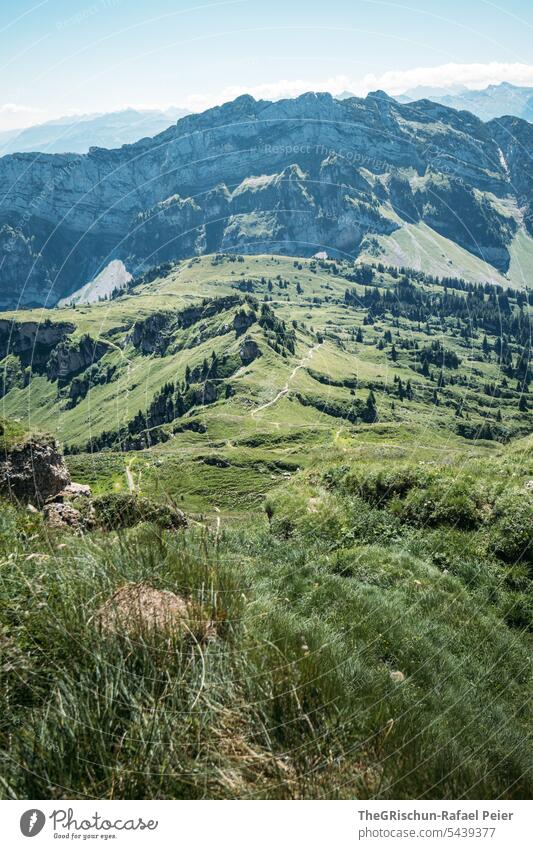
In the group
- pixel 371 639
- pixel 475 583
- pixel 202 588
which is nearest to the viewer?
pixel 202 588

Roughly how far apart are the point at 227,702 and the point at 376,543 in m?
10.8

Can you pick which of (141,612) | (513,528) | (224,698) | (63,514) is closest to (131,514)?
(63,514)

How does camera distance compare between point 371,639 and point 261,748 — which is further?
point 371,639

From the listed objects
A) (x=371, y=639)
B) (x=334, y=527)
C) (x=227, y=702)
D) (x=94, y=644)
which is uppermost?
(x=94, y=644)

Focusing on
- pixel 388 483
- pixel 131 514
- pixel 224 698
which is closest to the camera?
pixel 224 698

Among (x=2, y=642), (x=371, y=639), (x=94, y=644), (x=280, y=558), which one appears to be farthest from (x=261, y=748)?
(x=280, y=558)

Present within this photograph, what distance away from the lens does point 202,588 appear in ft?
18.9

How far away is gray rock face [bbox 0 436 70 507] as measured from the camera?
60.9 feet

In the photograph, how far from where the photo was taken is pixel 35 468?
1973cm

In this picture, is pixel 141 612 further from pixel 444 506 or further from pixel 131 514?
pixel 444 506

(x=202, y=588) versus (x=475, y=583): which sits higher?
(x=202, y=588)

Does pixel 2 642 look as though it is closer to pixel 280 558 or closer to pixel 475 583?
pixel 280 558
